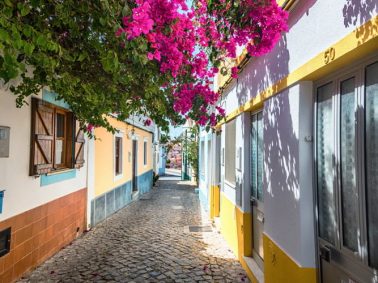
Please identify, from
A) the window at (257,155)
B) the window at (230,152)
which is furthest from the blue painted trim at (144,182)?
the window at (257,155)

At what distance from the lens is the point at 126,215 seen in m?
9.80

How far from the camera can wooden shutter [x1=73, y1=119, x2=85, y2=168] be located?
6736 mm

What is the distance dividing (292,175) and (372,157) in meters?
1.08

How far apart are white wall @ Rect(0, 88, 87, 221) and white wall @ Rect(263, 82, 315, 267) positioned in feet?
11.2

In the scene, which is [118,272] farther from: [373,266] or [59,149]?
[373,266]

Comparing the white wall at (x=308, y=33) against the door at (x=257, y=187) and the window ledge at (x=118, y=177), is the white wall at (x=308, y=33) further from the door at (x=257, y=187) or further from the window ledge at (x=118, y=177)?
the window ledge at (x=118, y=177)

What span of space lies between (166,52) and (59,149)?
4091mm

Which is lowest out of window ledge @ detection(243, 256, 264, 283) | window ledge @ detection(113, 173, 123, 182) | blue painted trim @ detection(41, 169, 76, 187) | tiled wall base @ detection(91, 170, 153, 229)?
window ledge @ detection(243, 256, 264, 283)

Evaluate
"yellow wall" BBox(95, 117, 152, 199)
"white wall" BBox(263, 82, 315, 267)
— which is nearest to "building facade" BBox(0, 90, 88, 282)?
"yellow wall" BBox(95, 117, 152, 199)

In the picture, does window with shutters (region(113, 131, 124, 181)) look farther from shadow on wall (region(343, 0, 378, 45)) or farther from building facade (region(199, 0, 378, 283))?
shadow on wall (region(343, 0, 378, 45))

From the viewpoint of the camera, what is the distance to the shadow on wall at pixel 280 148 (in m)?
3.14

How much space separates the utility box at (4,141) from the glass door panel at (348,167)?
392 centimetres

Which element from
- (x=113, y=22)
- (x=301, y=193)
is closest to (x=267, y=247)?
(x=301, y=193)

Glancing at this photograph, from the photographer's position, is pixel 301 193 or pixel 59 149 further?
pixel 59 149
